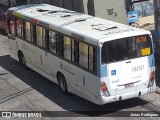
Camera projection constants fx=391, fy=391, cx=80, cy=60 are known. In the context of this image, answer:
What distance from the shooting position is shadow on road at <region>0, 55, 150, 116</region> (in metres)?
13.4

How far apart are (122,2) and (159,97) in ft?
36.9

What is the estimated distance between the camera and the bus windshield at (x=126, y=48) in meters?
12.4

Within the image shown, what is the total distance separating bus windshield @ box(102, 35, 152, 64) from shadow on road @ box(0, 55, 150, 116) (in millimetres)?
1904

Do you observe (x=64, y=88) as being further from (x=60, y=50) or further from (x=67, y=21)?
(x=67, y=21)

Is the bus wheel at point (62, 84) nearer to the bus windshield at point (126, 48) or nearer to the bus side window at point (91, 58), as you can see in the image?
the bus side window at point (91, 58)

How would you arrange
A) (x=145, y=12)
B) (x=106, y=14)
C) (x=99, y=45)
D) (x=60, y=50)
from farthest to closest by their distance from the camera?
(x=145, y=12) < (x=106, y=14) < (x=60, y=50) < (x=99, y=45)

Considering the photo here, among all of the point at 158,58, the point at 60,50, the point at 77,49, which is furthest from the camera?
the point at 158,58

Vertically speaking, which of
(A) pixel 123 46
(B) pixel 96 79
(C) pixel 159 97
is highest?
(A) pixel 123 46

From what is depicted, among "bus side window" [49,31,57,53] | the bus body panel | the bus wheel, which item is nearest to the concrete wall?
"bus side window" [49,31,57,53]

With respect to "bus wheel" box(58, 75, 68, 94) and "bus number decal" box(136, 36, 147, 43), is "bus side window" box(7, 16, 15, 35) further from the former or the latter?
"bus number decal" box(136, 36, 147, 43)

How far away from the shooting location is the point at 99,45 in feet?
40.1

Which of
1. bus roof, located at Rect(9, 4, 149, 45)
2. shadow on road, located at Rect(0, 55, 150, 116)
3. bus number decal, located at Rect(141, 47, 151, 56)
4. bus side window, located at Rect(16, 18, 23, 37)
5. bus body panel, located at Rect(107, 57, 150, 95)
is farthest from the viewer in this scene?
bus side window, located at Rect(16, 18, 23, 37)

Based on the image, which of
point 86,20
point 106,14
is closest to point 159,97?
point 86,20

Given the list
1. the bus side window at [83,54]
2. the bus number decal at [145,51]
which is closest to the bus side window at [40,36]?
the bus side window at [83,54]
